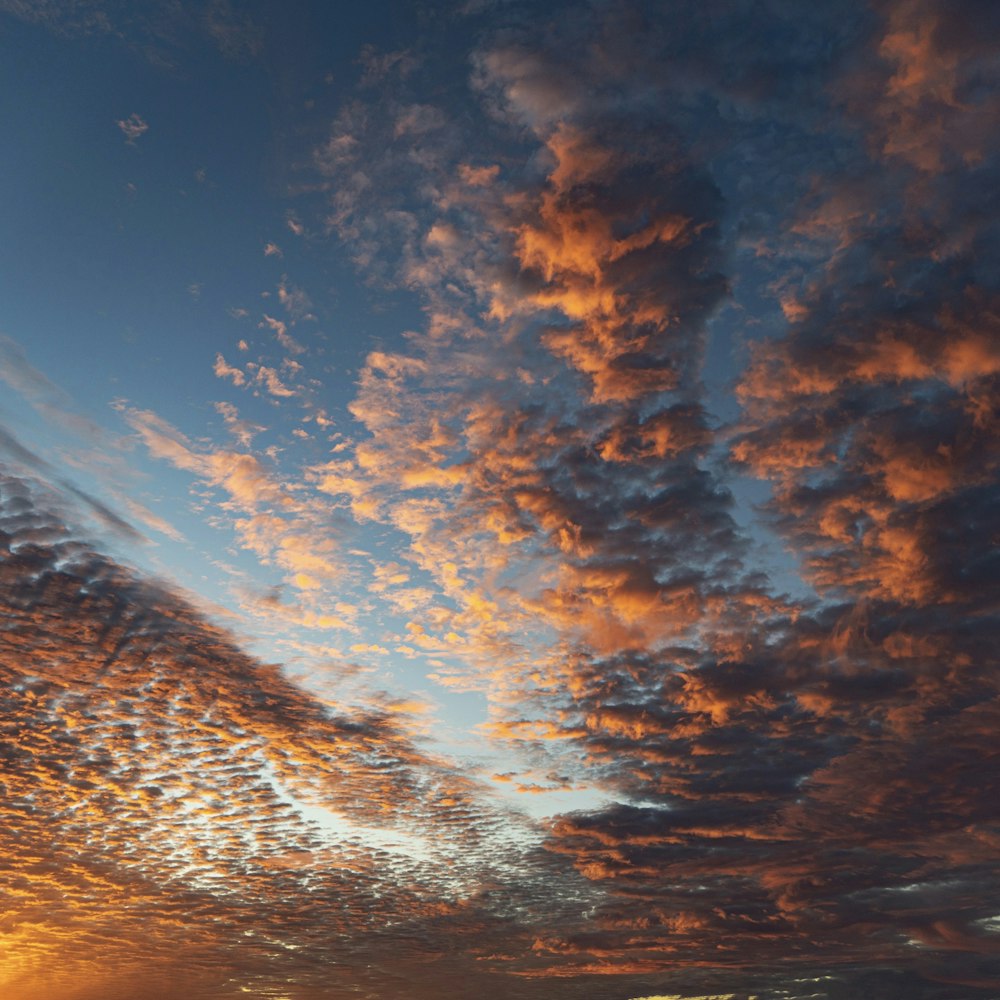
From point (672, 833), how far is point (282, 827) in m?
9.23

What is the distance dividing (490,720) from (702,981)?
86.0 feet

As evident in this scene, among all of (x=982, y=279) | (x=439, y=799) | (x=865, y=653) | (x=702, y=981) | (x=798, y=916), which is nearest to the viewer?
(x=982, y=279)

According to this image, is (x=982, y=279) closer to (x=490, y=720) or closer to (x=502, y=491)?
(x=502, y=491)

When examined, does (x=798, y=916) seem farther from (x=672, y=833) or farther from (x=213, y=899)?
(x=213, y=899)

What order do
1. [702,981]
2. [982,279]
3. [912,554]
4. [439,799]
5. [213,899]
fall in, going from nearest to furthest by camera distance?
[982,279]
[912,554]
[439,799]
[213,899]
[702,981]

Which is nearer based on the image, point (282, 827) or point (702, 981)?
point (282, 827)

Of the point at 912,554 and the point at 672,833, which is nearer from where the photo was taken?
the point at 912,554

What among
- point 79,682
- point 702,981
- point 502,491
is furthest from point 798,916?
point 79,682

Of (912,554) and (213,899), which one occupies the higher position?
(912,554)

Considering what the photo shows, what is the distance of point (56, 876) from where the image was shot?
1914 centimetres

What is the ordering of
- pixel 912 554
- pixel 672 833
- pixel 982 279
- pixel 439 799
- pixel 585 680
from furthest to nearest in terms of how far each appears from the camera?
pixel 672 833 < pixel 439 799 < pixel 585 680 < pixel 912 554 < pixel 982 279

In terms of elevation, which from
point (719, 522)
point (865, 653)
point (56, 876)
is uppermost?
point (719, 522)

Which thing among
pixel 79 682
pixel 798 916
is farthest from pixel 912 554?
pixel 798 916

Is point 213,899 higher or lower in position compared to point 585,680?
lower
